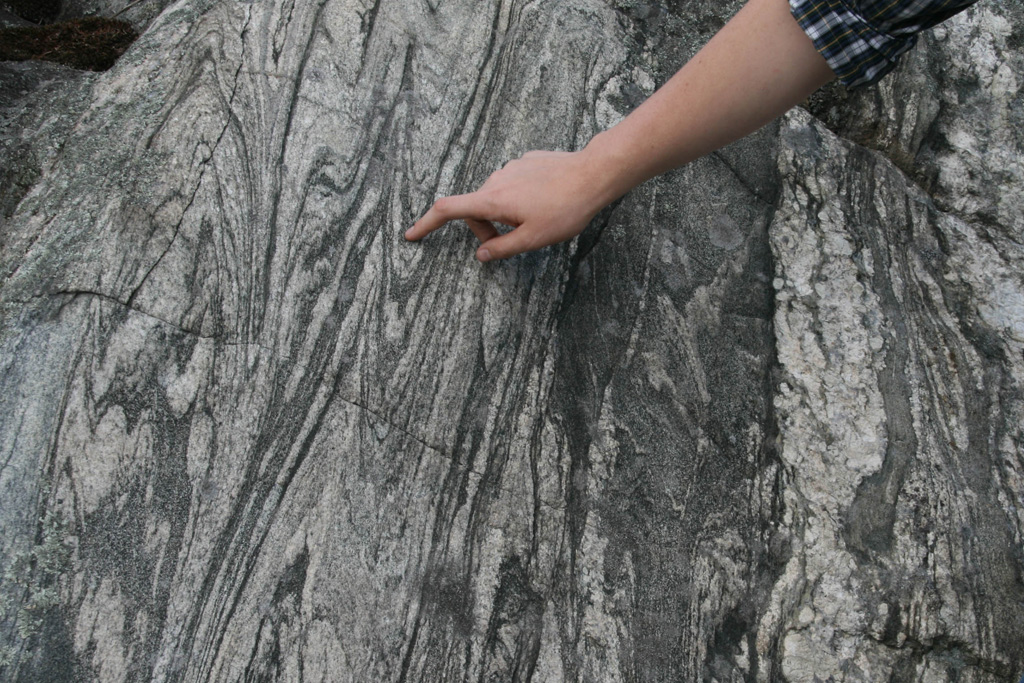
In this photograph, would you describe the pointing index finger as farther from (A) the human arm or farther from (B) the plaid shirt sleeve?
(B) the plaid shirt sleeve

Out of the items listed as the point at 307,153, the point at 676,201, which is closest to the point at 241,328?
the point at 307,153

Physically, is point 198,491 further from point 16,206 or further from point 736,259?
point 736,259

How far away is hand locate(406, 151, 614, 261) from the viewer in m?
1.93

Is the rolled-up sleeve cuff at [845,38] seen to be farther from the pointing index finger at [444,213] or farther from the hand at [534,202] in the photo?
the pointing index finger at [444,213]

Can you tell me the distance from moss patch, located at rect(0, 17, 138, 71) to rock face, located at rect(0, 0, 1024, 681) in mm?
176

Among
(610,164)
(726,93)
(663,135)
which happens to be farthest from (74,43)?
(726,93)

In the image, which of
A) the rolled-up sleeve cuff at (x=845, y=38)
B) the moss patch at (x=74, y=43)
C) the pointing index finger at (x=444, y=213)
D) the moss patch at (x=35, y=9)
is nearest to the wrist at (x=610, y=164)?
the pointing index finger at (x=444, y=213)

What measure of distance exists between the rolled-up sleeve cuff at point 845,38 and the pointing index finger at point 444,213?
949 millimetres

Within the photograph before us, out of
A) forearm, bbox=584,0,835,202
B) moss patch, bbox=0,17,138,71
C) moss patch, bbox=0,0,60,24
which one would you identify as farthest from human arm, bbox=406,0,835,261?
moss patch, bbox=0,0,60,24

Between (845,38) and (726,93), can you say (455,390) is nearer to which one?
(726,93)

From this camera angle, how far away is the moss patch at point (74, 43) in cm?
272

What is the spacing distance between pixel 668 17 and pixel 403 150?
4.25 feet

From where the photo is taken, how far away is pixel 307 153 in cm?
231

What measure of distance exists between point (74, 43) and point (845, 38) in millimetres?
2718
